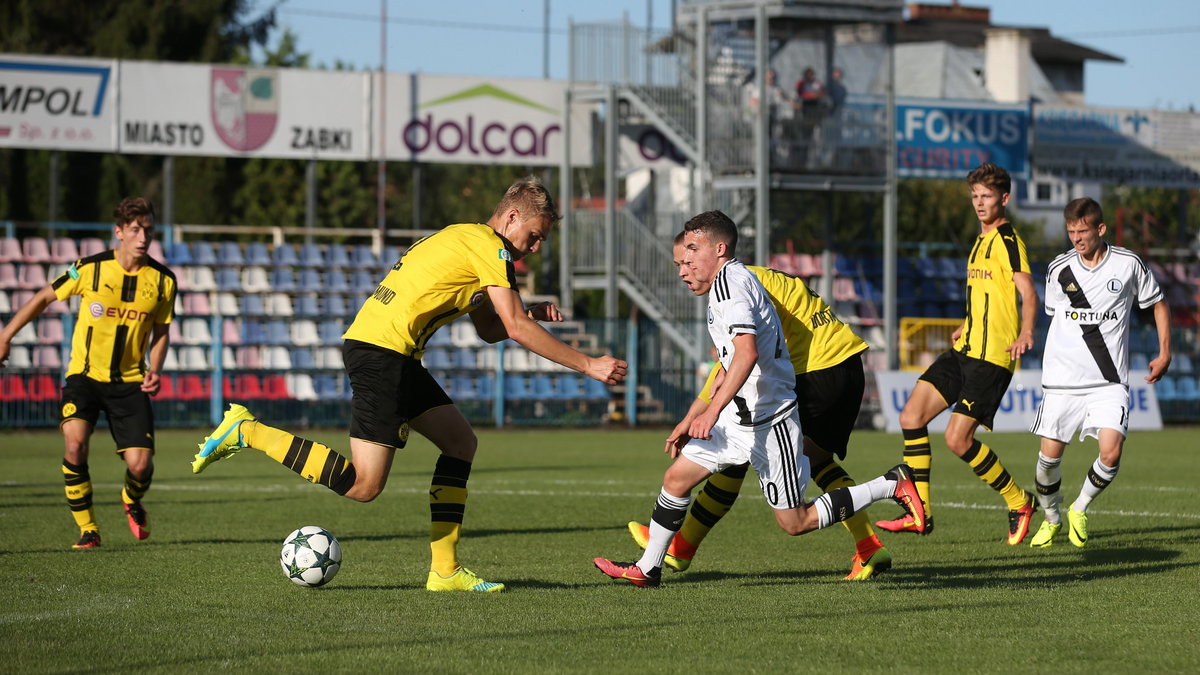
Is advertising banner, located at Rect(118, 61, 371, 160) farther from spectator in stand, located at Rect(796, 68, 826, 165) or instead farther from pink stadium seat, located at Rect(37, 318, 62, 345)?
spectator in stand, located at Rect(796, 68, 826, 165)

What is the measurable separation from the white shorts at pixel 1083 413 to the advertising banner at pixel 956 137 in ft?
64.1

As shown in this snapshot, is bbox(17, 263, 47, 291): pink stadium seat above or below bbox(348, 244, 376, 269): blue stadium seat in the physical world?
below

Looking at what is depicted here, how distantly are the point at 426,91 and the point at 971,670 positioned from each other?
2574 cm

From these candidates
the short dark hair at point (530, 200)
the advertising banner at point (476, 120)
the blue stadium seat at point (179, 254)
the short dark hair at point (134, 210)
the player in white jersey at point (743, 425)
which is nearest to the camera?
the player in white jersey at point (743, 425)

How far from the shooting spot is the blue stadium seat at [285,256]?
27922 mm

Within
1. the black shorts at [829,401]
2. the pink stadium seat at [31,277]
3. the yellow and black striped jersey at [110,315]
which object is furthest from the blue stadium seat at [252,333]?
the black shorts at [829,401]

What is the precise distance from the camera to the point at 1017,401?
78.3 feet

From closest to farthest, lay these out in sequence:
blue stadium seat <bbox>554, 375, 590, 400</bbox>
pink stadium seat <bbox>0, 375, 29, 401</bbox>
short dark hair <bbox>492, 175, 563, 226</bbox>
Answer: short dark hair <bbox>492, 175, 563, 226</bbox> → pink stadium seat <bbox>0, 375, 29, 401</bbox> → blue stadium seat <bbox>554, 375, 590, 400</bbox>

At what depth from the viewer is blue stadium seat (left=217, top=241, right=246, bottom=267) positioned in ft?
90.0

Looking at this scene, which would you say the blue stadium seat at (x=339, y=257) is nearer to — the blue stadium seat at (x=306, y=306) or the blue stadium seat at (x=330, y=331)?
the blue stadium seat at (x=306, y=306)

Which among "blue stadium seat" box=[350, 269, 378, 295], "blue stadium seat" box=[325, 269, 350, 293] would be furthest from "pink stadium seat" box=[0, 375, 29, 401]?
"blue stadium seat" box=[350, 269, 378, 295]

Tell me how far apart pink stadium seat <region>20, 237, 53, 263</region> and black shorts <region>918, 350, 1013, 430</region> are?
21.0 metres

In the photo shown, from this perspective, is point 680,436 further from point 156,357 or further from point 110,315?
point 110,315

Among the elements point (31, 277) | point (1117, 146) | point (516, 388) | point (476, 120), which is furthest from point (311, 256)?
point (1117, 146)
